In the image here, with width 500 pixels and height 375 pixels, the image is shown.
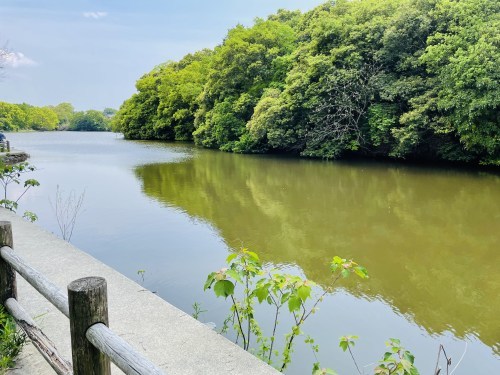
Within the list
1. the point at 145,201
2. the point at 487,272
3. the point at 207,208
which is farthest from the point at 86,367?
the point at 145,201

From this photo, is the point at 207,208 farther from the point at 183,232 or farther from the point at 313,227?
the point at 313,227

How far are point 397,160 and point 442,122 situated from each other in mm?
3478

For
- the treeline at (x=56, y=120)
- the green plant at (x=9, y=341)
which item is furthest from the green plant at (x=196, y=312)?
the treeline at (x=56, y=120)

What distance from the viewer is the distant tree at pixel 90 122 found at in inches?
3177

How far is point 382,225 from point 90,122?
81.4 m

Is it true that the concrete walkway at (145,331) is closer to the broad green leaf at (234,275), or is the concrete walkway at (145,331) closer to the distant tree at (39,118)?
the broad green leaf at (234,275)

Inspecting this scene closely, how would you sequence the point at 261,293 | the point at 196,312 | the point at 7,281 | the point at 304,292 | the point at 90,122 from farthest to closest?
the point at 90,122, the point at 196,312, the point at 7,281, the point at 261,293, the point at 304,292

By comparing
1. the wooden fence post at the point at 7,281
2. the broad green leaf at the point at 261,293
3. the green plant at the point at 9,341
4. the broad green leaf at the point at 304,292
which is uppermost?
the broad green leaf at the point at 304,292

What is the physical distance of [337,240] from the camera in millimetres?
7176

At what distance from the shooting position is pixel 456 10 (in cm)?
1509

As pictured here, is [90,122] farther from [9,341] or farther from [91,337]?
[91,337]

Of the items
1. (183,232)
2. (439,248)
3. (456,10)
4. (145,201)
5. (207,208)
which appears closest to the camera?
(439,248)

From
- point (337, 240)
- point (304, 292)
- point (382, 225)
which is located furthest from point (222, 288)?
point (382, 225)

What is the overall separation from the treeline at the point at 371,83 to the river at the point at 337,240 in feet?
7.43
